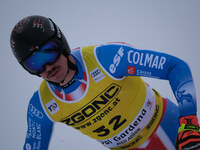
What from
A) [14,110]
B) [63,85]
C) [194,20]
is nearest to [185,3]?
[194,20]

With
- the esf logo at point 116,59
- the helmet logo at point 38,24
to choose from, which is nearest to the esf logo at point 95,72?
the esf logo at point 116,59

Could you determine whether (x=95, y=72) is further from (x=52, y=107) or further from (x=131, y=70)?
(x=52, y=107)

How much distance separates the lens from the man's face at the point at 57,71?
195 centimetres

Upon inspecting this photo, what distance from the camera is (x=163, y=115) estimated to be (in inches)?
89.6

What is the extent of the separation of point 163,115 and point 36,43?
3.91ft

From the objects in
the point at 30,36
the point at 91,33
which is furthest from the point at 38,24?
the point at 91,33

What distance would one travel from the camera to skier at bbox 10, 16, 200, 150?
1899mm

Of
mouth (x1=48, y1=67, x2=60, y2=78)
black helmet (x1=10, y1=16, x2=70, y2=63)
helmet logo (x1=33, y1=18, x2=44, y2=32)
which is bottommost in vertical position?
mouth (x1=48, y1=67, x2=60, y2=78)

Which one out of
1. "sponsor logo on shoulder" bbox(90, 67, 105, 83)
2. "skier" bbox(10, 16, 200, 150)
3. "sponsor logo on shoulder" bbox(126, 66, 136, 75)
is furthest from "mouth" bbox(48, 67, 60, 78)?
"sponsor logo on shoulder" bbox(126, 66, 136, 75)

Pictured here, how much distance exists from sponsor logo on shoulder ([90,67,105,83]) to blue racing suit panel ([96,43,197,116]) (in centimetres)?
5

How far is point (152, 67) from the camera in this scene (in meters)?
1.87

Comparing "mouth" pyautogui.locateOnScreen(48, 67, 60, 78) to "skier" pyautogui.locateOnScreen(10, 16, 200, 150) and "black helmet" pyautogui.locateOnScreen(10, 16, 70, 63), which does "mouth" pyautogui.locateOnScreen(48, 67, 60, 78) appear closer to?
"skier" pyautogui.locateOnScreen(10, 16, 200, 150)

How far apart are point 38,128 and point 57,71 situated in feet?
1.77

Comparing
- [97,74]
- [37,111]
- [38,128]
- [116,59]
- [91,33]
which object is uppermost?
[116,59]
